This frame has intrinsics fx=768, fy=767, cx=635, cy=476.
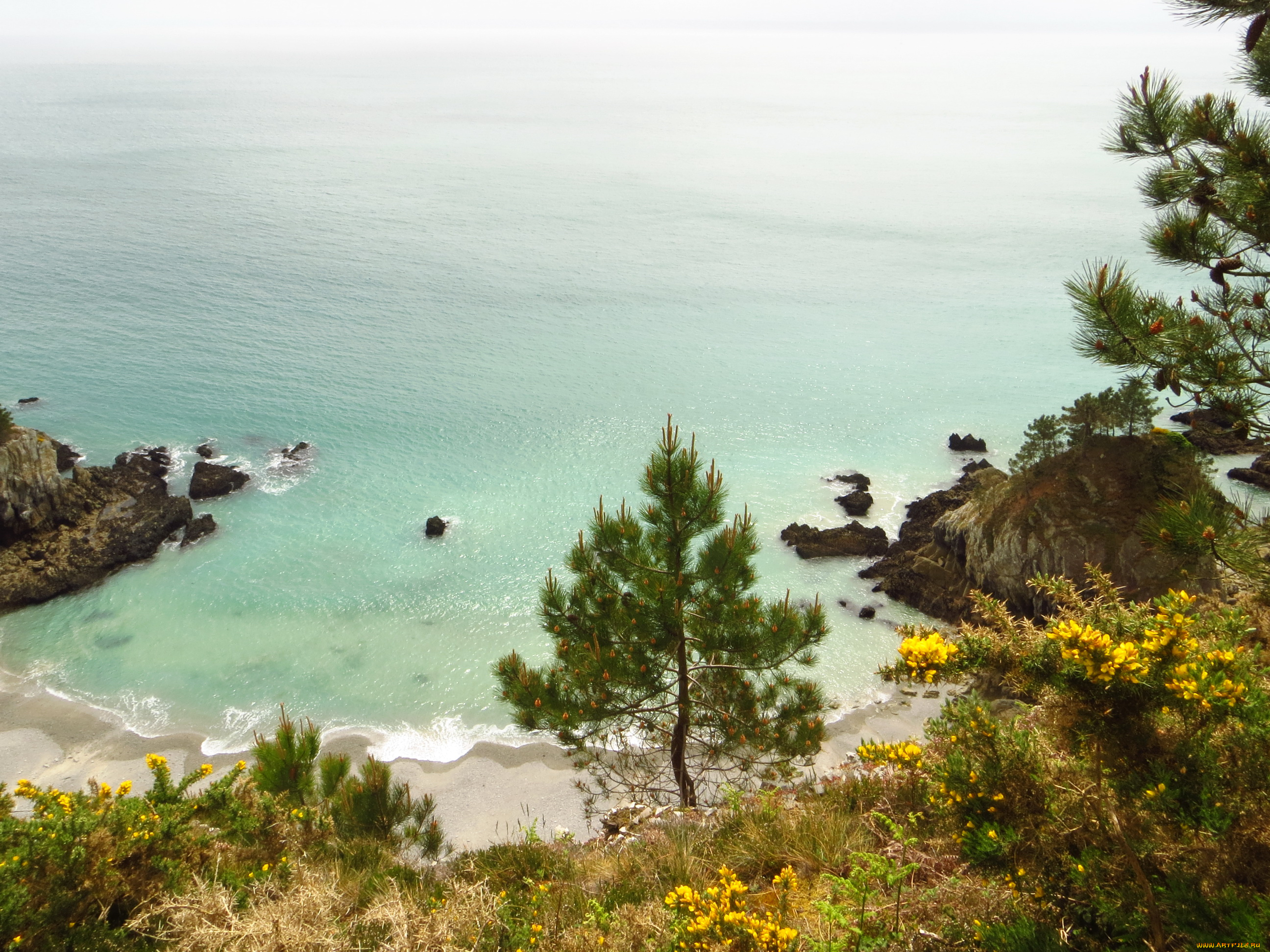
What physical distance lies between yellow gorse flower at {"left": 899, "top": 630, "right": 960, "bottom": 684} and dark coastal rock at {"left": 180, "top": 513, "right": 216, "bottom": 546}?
Result: 83.3 feet

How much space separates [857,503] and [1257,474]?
1297 centimetres

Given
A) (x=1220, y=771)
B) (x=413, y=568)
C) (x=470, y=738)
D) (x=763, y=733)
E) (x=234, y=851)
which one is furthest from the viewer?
(x=413, y=568)

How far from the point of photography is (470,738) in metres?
17.3

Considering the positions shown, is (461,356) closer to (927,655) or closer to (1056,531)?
(1056,531)

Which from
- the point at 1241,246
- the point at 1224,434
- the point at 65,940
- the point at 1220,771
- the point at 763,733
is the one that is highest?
the point at 1241,246

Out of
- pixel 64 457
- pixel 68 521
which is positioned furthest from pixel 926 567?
pixel 64 457

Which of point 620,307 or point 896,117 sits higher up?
point 896,117

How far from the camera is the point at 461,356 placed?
138 feet

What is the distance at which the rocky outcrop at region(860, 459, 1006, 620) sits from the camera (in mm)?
20156

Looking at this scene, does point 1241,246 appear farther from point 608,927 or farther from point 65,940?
point 65,940

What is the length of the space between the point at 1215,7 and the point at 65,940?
432 inches

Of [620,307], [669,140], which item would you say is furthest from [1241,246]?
[669,140]

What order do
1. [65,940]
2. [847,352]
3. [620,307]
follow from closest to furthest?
[65,940] < [847,352] < [620,307]

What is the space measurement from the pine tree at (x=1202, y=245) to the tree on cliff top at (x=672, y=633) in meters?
4.17
